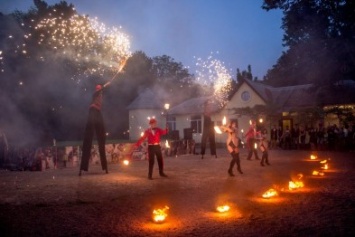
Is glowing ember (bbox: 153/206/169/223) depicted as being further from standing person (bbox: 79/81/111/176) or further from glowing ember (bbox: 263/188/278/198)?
standing person (bbox: 79/81/111/176)

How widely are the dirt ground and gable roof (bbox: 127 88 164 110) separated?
32.5 metres

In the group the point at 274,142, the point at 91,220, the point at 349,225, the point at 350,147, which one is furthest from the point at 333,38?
the point at 91,220

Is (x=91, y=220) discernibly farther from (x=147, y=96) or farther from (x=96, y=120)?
(x=147, y=96)

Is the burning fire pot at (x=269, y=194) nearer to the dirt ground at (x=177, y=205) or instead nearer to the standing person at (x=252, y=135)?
the dirt ground at (x=177, y=205)

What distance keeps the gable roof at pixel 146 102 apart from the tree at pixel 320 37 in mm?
21901

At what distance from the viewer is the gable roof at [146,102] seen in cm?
4691

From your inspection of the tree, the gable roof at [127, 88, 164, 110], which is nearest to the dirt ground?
the tree

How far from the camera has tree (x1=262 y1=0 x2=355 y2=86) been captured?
80.9 feet

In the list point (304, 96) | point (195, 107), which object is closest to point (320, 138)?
point (304, 96)

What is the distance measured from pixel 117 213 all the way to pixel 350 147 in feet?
78.2

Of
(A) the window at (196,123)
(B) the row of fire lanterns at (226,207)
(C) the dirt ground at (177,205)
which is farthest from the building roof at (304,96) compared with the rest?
(B) the row of fire lanterns at (226,207)

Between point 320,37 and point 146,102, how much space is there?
1027 inches

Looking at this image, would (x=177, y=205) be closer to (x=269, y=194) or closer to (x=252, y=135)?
(x=269, y=194)

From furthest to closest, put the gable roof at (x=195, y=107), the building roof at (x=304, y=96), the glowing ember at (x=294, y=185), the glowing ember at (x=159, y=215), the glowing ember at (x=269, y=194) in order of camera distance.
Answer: the gable roof at (x=195, y=107) < the building roof at (x=304, y=96) < the glowing ember at (x=294, y=185) < the glowing ember at (x=269, y=194) < the glowing ember at (x=159, y=215)
